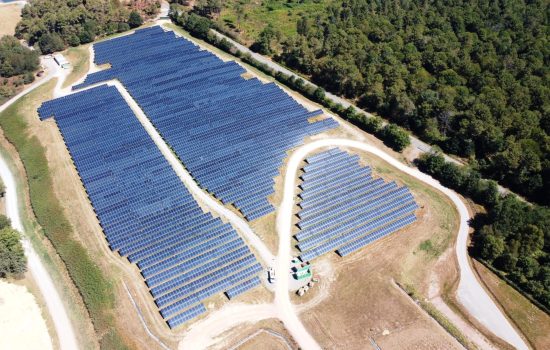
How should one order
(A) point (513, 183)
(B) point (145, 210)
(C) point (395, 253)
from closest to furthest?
(C) point (395, 253)
(B) point (145, 210)
(A) point (513, 183)

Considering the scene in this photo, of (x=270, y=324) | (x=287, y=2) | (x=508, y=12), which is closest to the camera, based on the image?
(x=270, y=324)

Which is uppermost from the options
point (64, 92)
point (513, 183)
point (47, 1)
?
point (47, 1)

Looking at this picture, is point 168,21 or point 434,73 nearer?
point 434,73

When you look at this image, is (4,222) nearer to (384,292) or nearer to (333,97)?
(384,292)

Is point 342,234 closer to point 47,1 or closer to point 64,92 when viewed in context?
point 64,92

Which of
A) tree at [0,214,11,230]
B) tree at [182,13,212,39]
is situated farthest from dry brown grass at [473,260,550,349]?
tree at [182,13,212,39]

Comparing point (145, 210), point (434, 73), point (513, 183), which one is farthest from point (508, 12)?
point (145, 210)
